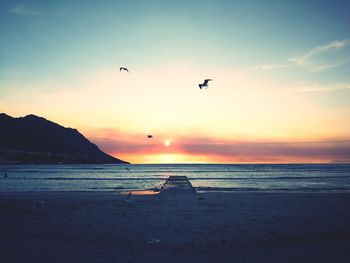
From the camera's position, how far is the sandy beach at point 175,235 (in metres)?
7.71

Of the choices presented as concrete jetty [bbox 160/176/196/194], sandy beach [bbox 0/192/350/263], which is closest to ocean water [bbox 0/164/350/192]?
concrete jetty [bbox 160/176/196/194]

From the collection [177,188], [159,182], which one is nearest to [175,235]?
[177,188]

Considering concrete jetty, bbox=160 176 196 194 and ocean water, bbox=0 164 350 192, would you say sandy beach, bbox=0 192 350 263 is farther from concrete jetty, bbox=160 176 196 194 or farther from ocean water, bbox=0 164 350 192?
ocean water, bbox=0 164 350 192

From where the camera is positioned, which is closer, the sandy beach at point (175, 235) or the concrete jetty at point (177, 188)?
the sandy beach at point (175, 235)

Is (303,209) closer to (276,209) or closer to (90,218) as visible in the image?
(276,209)

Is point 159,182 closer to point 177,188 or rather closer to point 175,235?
point 177,188

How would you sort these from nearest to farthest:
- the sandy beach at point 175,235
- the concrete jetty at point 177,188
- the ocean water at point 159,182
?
the sandy beach at point 175,235
the concrete jetty at point 177,188
the ocean water at point 159,182

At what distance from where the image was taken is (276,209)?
15844mm

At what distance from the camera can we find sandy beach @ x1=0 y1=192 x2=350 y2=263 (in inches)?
304

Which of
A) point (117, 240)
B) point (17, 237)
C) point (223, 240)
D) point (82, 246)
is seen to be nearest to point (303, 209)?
point (223, 240)

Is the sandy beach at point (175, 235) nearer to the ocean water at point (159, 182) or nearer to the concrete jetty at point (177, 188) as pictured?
the concrete jetty at point (177, 188)

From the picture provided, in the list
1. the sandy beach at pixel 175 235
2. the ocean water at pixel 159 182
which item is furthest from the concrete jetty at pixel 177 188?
the sandy beach at pixel 175 235

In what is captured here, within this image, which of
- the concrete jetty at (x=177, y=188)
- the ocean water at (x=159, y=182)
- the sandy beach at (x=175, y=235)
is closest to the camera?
the sandy beach at (x=175, y=235)

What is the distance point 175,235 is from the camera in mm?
9875
